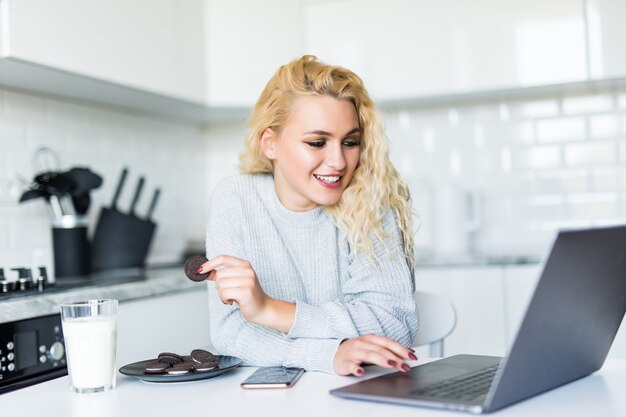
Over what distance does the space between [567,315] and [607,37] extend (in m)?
2.18

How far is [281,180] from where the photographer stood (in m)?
1.81

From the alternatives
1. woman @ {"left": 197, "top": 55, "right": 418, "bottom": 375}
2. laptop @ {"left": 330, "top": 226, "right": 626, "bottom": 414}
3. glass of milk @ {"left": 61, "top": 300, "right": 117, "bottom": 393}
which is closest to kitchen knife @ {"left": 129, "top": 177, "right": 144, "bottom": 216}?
woman @ {"left": 197, "top": 55, "right": 418, "bottom": 375}

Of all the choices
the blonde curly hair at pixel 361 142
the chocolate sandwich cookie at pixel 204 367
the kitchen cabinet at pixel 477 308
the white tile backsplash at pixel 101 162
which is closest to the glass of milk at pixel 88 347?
the chocolate sandwich cookie at pixel 204 367

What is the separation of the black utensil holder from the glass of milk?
1497 millimetres

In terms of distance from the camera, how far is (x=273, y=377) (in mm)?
1148

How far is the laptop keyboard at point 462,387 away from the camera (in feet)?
3.15

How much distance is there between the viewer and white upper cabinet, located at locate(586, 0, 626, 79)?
2.81 metres

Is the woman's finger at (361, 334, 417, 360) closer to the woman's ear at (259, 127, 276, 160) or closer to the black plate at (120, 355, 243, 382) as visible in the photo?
the black plate at (120, 355, 243, 382)

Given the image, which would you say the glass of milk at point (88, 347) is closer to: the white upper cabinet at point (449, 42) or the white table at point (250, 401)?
the white table at point (250, 401)

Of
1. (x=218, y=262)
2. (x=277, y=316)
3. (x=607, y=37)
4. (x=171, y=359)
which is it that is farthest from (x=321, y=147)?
(x=607, y=37)

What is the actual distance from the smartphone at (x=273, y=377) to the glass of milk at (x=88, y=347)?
21 cm

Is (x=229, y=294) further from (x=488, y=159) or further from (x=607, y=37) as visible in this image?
(x=488, y=159)

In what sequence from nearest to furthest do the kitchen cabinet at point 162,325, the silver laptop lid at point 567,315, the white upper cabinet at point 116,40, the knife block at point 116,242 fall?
the silver laptop lid at point 567,315 → the white upper cabinet at point 116,40 → the kitchen cabinet at point 162,325 → the knife block at point 116,242

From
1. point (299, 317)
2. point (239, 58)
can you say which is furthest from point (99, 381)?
point (239, 58)
